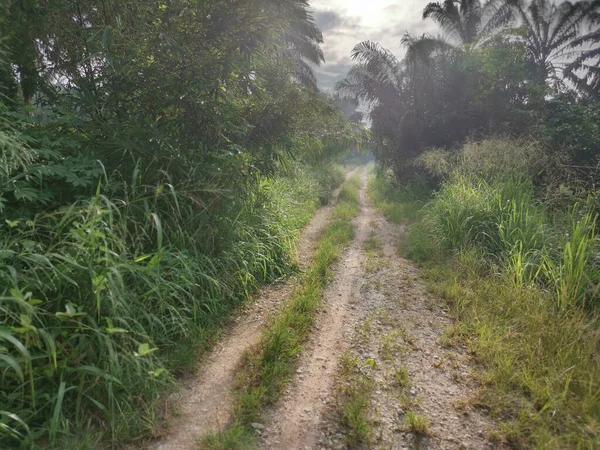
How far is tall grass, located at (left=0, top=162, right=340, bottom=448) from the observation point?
1639mm

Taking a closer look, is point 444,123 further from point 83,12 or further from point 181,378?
point 181,378

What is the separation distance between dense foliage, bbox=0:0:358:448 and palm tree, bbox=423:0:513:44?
13136mm

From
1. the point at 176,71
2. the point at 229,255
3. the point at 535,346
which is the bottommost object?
the point at 535,346

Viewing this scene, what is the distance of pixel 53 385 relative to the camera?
1.76 m

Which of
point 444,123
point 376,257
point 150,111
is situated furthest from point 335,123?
point 444,123

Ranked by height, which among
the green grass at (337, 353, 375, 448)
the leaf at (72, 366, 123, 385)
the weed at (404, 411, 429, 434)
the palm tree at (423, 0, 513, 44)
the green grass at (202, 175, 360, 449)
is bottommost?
the weed at (404, 411, 429, 434)

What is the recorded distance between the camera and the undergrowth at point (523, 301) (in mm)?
1845

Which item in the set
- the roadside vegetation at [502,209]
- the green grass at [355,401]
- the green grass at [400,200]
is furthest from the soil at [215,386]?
the green grass at [400,200]

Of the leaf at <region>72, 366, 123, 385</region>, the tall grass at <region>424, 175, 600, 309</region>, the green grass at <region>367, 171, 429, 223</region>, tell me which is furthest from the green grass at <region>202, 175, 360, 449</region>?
the green grass at <region>367, 171, 429, 223</region>

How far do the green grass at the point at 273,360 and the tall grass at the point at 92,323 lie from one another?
0.49m

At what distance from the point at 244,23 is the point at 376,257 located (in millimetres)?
3768

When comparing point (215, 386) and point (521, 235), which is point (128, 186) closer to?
point (215, 386)

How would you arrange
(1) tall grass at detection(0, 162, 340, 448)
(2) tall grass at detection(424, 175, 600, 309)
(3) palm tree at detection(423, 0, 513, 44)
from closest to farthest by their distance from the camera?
(1) tall grass at detection(0, 162, 340, 448), (2) tall grass at detection(424, 175, 600, 309), (3) palm tree at detection(423, 0, 513, 44)

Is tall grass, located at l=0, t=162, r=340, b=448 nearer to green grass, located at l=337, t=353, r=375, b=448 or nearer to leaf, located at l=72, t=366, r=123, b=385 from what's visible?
leaf, located at l=72, t=366, r=123, b=385
